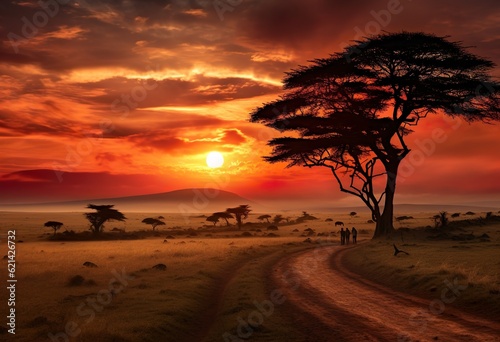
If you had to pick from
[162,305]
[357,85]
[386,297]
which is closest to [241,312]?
[162,305]

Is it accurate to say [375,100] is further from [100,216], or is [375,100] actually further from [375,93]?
[100,216]

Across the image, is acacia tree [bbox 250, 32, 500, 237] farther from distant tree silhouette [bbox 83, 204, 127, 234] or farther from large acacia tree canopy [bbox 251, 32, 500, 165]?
distant tree silhouette [bbox 83, 204, 127, 234]

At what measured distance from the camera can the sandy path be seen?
12828 millimetres

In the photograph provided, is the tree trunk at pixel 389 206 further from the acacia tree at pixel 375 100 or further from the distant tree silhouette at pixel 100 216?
the distant tree silhouette at pixel 100 216

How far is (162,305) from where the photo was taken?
60.0ft

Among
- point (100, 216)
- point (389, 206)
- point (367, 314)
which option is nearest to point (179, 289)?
point (367, 314)

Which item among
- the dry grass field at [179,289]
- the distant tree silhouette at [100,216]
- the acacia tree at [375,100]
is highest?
the acacia tree at [375,100]

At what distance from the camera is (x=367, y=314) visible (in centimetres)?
1524

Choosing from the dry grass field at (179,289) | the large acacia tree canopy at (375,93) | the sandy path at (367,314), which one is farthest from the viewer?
the large acacia tree canopy at (375,93)

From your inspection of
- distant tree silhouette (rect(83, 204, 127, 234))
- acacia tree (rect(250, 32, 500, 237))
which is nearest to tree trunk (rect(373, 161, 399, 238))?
acacia tree (rect(250, 32, 500, 237))

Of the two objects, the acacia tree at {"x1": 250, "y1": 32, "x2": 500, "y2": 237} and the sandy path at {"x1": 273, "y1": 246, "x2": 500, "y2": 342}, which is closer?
the sandy path at {"x1": 273, "y1": 246, "x2": 500, "y2": 342}

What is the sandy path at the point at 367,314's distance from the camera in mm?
12828

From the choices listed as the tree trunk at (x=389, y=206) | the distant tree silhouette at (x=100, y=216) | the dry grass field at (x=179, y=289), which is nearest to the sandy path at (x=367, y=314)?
the dry grass field at (x=179, y=289)

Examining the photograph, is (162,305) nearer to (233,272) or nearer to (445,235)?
(233,272)
